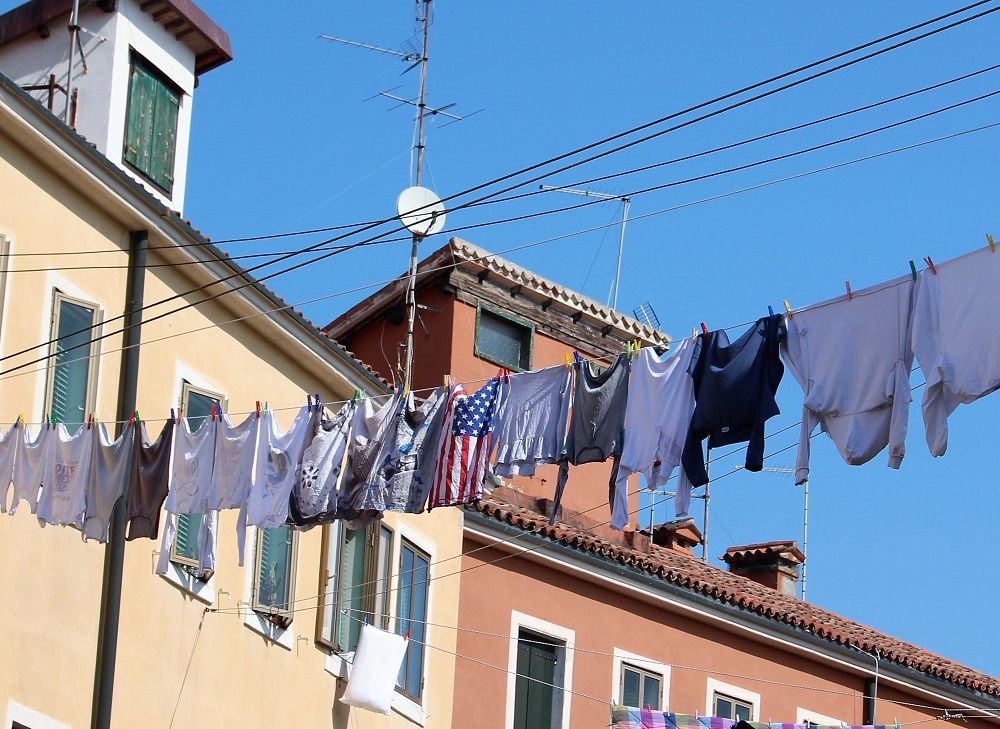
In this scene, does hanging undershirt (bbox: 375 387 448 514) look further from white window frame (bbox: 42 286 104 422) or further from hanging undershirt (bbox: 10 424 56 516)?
white window frame (bbox: 42 286 104 422)

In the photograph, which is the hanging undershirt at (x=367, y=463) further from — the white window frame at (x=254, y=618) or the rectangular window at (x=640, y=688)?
the rectangular window at (x=640, y=688)

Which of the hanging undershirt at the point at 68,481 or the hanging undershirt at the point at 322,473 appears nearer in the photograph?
the hanging undershirt at the point at 322,473

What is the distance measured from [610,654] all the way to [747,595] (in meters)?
2.54

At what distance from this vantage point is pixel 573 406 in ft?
52.3

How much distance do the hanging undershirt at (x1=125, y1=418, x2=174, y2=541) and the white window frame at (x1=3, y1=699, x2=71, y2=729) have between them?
1.76m

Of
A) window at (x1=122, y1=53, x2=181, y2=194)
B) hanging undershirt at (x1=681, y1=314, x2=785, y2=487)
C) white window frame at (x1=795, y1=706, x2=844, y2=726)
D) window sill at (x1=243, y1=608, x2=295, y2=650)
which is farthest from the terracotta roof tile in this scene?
hanging undershirt at (x1=681, y1=314, x2=785, y2=487)

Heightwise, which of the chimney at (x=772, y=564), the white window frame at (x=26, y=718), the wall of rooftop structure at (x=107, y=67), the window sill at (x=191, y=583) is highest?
the wall of rooftop structure at (x=107, y=67)

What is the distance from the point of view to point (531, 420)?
52.7ft

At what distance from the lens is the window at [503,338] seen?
29.0 m

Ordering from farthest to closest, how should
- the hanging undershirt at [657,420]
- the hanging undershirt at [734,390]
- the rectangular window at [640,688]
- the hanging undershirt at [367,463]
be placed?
the rectangular window at [640,688] → the hanging undershirt at [367,463] → the hanging undershirt at [657,420] → the hanging undershirt at [734,390]

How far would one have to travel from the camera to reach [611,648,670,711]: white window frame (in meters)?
25.2

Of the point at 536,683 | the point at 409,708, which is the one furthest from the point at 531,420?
the point at 536,683

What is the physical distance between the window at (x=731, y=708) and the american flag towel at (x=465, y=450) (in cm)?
1082

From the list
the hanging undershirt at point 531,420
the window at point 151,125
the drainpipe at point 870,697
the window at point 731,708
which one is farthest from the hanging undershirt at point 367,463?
the drainpipe at point 870,697
